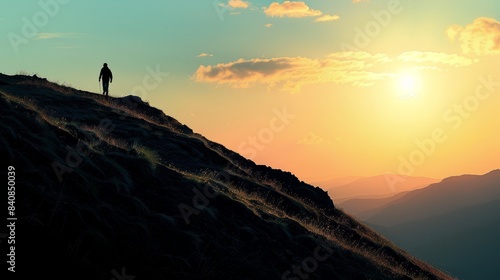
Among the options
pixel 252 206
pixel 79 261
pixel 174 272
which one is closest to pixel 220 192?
pixel 252 206

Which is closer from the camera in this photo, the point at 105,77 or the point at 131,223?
the point at 131,223

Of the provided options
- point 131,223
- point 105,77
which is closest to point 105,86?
point 105,77

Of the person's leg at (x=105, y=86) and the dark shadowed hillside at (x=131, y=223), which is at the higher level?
the person's leg at (x=105, y=86)

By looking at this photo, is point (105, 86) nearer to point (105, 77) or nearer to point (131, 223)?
point (105, 77)

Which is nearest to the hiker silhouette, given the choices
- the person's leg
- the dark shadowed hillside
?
the person's leg

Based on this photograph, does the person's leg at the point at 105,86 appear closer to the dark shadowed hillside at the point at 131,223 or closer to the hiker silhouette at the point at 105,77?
the hiker silhouette at the point at 105,77

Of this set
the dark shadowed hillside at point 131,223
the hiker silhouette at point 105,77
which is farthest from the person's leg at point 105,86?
the dark shadowed hillside at point 131,223

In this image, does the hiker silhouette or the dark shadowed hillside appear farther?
the hiker silhouette

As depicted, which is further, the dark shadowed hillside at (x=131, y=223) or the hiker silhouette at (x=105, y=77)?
the hiker silhouette at (x=105, y=77)

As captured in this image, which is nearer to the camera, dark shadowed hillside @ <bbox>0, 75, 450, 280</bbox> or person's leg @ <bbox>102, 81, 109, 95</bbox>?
dark shadowed hillside @ <bbox>0, 75, 450, 280</bbox>

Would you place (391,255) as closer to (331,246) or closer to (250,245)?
(331,246)

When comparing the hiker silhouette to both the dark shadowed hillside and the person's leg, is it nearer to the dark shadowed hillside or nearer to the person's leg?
the person's leg

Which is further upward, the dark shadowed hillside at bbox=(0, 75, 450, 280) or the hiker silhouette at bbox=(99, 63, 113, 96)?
the hiker silhouette at bbox=(99, 63, 113, 96)

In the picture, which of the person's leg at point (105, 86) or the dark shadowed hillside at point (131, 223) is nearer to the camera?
the dark shadowed hillside at point (131, 223)
